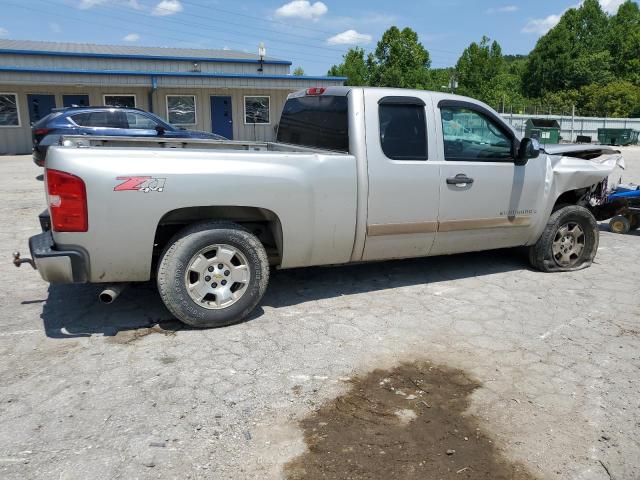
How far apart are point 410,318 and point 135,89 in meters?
21.7

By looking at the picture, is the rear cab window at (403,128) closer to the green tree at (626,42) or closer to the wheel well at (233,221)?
the wheel well at (233,221)

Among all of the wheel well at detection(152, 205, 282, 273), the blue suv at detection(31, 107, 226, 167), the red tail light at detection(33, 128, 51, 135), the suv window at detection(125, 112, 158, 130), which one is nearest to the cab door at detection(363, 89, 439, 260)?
the wheel well at detection(152, 205, 282, 273)

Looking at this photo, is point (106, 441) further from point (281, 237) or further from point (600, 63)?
point (600, 63)

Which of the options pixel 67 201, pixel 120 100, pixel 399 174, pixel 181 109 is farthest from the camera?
pixel 181 109

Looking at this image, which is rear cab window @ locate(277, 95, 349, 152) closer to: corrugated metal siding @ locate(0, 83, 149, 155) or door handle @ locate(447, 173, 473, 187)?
door handle @ locate(447, 173, 473, 187)

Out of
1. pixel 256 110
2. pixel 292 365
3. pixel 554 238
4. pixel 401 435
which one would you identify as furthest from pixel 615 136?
pixel 401 435

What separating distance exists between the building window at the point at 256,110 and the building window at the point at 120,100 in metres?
5.08

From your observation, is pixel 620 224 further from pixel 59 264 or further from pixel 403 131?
pixel 59 264

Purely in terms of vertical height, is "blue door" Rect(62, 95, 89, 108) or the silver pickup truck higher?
"blue door" Rect(62, 95, 89, 108)

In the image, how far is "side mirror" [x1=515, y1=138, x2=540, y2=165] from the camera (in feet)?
17.3

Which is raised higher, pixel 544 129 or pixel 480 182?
pixel 544 129

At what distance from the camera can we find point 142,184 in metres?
3.81

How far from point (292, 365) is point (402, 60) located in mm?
52130

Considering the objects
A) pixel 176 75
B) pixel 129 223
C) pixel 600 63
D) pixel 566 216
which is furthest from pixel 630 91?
pixel 129 223
